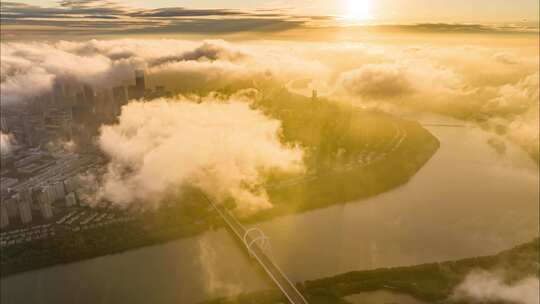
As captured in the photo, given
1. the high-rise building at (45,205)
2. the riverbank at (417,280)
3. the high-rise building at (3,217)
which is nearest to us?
the riverbank at (417,280)

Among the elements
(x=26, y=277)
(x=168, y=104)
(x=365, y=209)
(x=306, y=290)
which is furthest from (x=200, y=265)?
(x=168, y=104)

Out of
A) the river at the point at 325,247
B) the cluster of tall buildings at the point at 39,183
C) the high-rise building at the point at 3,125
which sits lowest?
the river at the point at 325,247

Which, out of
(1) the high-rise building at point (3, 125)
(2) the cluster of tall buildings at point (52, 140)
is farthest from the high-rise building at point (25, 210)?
(1) the high-rise building at point (3, 125)

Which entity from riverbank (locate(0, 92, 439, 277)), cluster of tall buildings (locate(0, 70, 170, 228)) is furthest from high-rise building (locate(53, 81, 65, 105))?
riverbank (locate(0, 92, 439, 277))

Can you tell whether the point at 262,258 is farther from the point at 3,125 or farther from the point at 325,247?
the point at 3,125

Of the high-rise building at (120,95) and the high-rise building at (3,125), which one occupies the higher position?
the high-rise building at (120,95)

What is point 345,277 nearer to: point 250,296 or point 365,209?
point 250,296

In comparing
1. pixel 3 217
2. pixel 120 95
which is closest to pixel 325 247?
pixel 3 217

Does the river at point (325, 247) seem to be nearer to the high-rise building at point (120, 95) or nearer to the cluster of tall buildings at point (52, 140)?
the cluster of tall buildings at point (52, 140)
